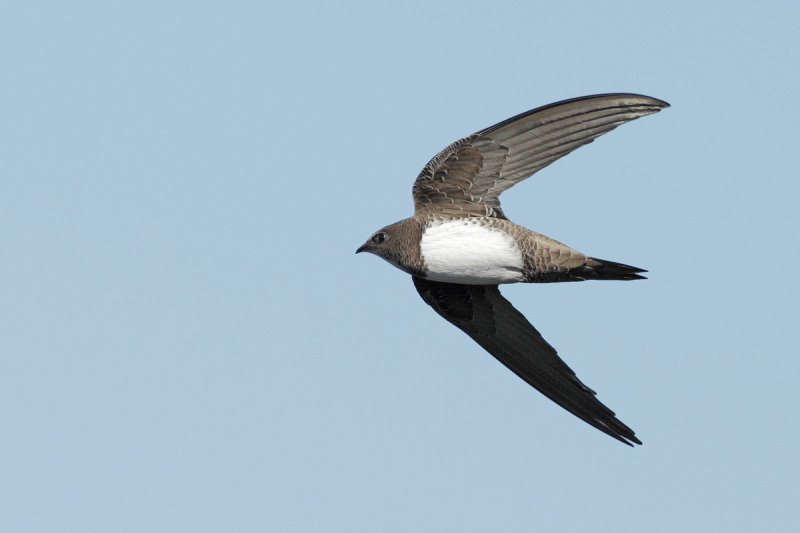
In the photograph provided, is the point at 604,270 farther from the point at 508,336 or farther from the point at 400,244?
the point at 400,244

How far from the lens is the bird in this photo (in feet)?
45.4

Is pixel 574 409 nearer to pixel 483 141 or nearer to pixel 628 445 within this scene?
pixel 628 445

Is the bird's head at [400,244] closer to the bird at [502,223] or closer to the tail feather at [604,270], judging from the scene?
the bird at [502,223]

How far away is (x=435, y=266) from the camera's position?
46.8 feet

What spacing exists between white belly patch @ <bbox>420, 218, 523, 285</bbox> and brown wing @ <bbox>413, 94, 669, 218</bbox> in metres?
0.22

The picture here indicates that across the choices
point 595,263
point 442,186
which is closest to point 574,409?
point 595,263

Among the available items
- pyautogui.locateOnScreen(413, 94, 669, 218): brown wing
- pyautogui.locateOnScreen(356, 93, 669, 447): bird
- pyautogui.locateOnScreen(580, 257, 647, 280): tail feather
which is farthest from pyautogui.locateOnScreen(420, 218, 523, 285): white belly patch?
pyautogui.locateOnScreen(580, 257, 647, 280): tail feather

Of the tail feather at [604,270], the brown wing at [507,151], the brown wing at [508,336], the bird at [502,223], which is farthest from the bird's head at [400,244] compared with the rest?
the tail feather at [604,270]

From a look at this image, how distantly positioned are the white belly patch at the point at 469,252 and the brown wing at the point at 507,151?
0.71 feet

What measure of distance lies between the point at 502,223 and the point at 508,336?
152 centimetres

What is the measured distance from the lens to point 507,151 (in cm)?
1422

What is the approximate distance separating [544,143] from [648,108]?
1.17 metres

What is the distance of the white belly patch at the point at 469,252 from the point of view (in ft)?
46.5

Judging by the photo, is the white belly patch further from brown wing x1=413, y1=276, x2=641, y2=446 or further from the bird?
brown wing x1=413, y1=276, x2=641, y2=446
